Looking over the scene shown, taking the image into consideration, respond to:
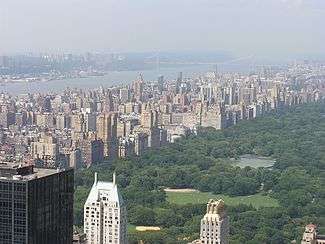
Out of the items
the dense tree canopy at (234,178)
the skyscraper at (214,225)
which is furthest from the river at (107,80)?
the skyscraper at (214,225)

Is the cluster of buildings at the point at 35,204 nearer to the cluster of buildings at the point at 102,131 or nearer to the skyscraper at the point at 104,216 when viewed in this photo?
the cluster of buildings at the point at 102,131

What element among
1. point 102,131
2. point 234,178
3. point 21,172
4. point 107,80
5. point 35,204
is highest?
point 21,172

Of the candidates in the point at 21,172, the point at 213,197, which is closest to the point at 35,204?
the point at 21,172

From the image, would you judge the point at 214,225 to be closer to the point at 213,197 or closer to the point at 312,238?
the point at 312,238

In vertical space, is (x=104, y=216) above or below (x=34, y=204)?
below

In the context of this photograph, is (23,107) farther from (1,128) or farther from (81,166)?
(81,166)

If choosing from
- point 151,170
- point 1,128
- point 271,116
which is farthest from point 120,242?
point 271,116
